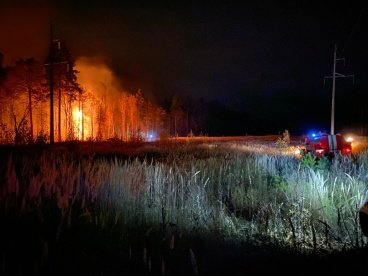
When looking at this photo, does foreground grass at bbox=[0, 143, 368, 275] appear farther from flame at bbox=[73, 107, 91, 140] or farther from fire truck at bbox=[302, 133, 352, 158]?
flame at bbox=[73, 107, 91, 140]

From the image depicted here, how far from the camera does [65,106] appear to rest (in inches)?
2235

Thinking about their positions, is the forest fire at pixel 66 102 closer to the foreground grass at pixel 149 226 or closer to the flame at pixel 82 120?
the flame at pixel 82 120

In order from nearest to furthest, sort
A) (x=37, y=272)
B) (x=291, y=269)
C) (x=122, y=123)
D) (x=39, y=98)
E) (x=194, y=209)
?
(x=37, y=272), (x=291, y=269), (x=194, y=209), (x=39, y=98), (x=122, y=123)

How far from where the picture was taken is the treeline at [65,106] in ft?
136

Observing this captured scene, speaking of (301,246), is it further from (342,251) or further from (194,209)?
(194,209)

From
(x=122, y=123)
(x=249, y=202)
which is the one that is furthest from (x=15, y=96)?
(x=249, y=202)

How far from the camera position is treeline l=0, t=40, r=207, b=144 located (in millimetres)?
41416

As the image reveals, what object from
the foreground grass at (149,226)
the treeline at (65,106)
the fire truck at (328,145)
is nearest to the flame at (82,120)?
the treeline at (65,106)

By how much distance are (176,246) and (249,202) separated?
300 cm

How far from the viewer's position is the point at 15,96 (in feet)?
178

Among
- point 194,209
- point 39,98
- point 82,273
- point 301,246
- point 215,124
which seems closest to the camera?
point 82,273

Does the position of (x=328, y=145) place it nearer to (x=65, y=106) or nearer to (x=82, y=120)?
(x=82, y=120)

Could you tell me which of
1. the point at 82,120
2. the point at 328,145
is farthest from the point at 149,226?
the point at 82,120

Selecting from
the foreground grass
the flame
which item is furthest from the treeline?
the foreground grass
